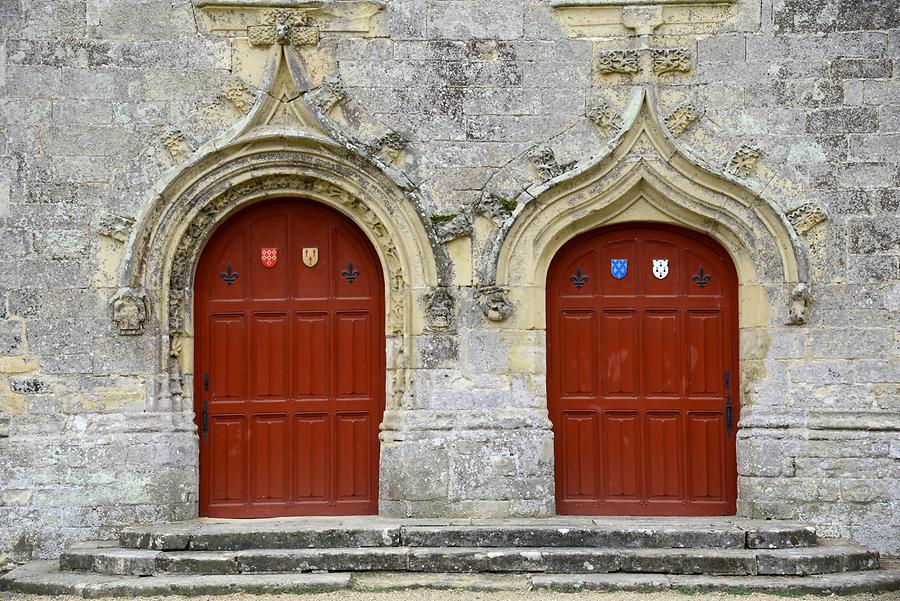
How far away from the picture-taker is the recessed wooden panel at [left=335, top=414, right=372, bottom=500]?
8.92m

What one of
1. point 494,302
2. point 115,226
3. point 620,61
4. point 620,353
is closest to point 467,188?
point 494,302

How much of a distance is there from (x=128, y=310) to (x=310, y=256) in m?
1.37

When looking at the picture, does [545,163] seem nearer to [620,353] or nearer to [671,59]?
[671,59]

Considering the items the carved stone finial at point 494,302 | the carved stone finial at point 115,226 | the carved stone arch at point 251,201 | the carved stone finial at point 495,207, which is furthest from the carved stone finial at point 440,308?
the carved stone finial at point 115,226

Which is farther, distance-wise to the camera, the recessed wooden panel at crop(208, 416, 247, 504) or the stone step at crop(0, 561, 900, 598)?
the recessed wooden panel at crop(208, 416, 247, 504)

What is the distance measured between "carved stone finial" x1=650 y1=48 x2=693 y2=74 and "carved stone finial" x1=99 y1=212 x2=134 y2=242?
12.8 ft

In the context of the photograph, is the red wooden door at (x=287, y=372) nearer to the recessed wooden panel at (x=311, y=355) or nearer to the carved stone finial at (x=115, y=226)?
the recessed wooden panel at (x=311, y=355)

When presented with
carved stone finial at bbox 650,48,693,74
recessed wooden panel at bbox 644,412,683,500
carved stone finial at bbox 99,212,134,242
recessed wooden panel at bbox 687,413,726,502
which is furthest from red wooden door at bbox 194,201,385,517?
carved stone finial at bbox 650,48,693,74

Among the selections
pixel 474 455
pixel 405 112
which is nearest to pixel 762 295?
pixel 474 455

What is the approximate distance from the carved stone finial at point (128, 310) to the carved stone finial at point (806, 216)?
461cm

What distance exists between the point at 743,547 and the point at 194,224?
4.42 metres

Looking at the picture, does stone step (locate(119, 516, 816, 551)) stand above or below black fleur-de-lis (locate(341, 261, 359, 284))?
below

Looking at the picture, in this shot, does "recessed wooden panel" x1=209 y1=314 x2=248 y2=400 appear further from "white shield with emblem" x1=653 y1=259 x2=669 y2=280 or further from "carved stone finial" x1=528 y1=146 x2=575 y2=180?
"white shield with emblem" x1=653 y1=259 x2=669 y2=280

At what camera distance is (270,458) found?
29.2ft
